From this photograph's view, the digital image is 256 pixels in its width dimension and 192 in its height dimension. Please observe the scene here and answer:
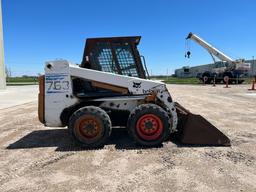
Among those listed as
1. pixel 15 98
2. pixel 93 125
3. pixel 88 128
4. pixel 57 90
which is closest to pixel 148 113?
pixel 93 125

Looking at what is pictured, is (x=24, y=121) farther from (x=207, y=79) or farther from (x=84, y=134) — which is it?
(x=207, y=79)

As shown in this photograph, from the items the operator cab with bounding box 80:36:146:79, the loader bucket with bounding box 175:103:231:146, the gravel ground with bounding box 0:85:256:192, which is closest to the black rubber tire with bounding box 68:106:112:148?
the gravel ground with bounding box 0:85:256:192

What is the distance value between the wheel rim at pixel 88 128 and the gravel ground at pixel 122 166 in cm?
32

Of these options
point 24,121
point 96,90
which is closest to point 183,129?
point 96,90

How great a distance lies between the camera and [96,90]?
689 cm

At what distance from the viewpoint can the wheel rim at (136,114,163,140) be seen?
21.1 feet

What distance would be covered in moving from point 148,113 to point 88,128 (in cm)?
127

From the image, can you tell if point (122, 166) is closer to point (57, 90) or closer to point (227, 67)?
point (57, 90)

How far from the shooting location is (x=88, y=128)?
21.2 ft

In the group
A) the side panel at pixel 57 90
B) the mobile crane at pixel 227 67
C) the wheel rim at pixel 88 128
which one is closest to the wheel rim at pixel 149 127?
the wheel rim at pixel 88 128

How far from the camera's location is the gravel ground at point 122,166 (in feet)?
14.6

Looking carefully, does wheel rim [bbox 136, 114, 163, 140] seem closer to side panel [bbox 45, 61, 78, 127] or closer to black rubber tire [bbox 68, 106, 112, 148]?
black rubber tire [bbox 68, 106, 112, 148]

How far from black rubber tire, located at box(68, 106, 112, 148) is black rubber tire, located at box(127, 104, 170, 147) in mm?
494

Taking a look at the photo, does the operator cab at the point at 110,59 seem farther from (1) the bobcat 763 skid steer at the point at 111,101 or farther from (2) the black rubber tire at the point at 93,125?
(2) the black rubber tire at the point at 93,125
